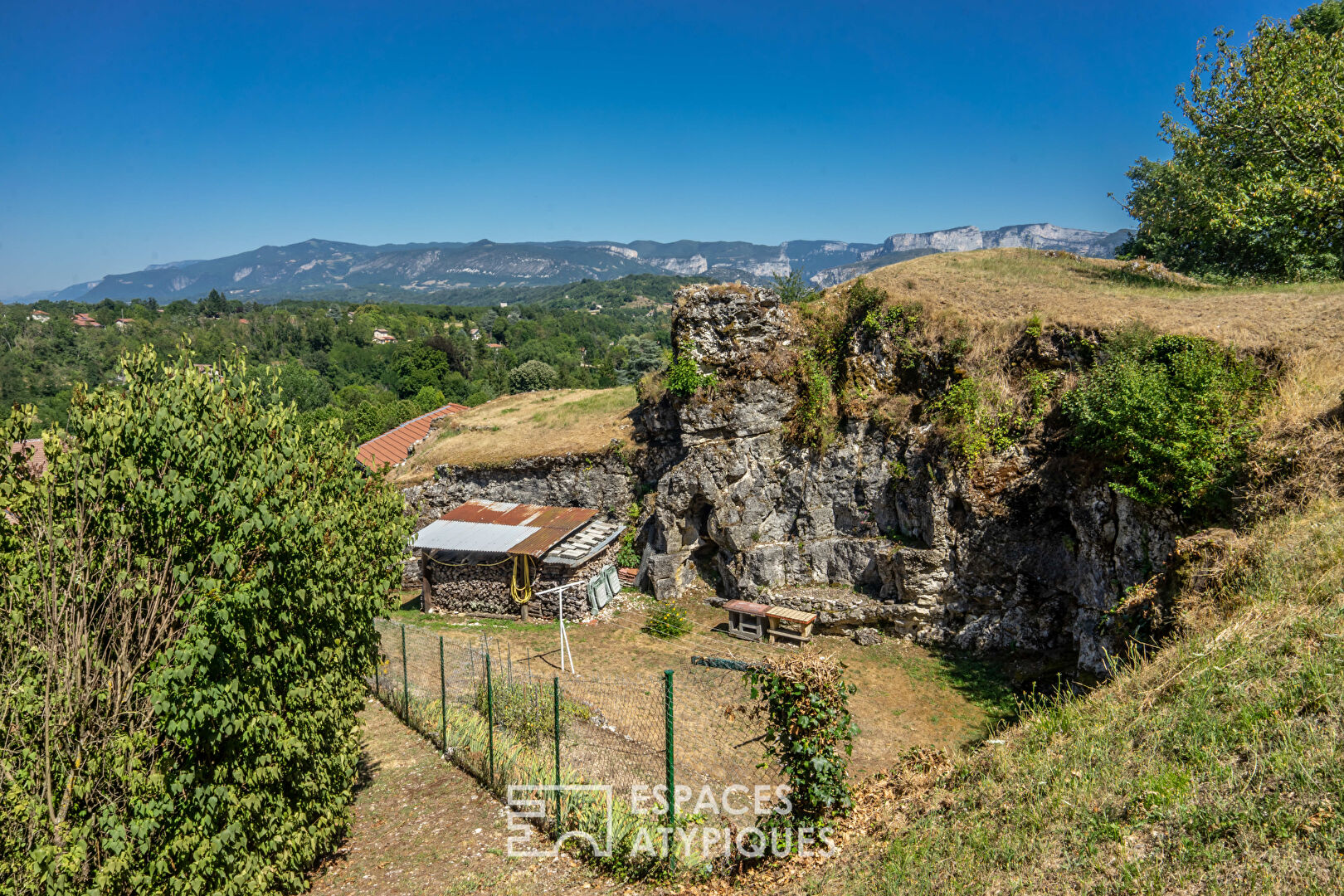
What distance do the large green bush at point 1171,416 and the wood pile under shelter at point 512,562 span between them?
41.9 feet

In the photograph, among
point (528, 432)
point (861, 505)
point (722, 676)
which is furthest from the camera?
point (528, 432)

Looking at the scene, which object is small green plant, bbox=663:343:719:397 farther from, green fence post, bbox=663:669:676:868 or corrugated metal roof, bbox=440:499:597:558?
green fence post, bbox=663:669:676:868

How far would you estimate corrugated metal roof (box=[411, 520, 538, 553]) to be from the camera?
742 inches

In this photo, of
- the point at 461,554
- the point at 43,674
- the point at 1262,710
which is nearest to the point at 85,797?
the point at 43,674

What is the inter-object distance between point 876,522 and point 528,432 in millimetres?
13546

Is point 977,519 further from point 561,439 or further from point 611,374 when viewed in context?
point 611,374

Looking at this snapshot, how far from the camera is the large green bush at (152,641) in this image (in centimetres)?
540

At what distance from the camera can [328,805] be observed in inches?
300

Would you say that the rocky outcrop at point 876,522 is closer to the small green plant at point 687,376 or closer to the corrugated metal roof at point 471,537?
the small green plant at point 687,376

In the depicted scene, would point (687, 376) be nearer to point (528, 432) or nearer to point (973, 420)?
point (973, 420)

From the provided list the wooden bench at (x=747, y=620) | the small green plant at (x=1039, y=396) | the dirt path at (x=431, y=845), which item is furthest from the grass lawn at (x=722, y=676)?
the small green plant at (x=1039, y=396)

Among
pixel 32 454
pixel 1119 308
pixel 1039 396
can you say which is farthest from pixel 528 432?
pixel 32 454

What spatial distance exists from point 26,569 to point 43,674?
870 millimetres

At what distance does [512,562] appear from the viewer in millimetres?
18766
